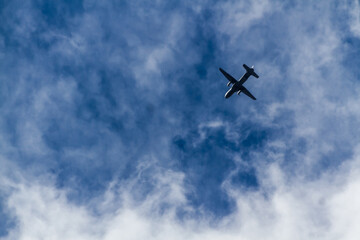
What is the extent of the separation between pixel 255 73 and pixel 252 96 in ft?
38.9

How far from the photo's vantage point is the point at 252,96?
79.8 meters

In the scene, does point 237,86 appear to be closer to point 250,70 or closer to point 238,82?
point 238,82

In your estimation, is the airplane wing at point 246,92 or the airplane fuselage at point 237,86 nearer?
the airplane fuselage at point 237,86

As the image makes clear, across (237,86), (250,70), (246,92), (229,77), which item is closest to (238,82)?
(237,86)

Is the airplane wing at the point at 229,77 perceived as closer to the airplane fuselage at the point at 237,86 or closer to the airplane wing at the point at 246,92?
the airplane fuselage at the point at 237,86

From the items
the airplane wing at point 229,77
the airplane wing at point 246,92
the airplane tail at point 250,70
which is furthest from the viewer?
the airplane wing at point 246,92

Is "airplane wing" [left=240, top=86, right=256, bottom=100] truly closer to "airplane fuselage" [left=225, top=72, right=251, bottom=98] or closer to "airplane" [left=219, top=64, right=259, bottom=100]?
"airplane" [left=219, top=64, right=259, bottom=100]

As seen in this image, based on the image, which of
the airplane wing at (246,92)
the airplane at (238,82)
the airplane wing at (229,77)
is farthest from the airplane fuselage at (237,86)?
the airplane wing at (246,92)

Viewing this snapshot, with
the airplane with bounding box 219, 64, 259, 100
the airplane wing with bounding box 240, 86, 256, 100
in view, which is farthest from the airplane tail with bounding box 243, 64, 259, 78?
the airplane wing with bounding box 240, 86, 256, 100

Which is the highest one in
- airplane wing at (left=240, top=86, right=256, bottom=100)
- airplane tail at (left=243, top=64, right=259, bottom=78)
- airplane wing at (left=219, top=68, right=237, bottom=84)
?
airplane wing at (left=219, top=68, right=237, bottom=84)

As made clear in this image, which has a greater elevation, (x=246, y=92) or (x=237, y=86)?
(x=246, y=92)

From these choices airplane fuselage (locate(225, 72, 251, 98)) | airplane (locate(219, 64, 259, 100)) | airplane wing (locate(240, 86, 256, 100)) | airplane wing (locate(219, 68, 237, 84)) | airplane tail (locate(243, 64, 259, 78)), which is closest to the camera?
airplane tail (locate(243, 64, 259, 78))

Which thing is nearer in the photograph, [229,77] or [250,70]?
[250,70]

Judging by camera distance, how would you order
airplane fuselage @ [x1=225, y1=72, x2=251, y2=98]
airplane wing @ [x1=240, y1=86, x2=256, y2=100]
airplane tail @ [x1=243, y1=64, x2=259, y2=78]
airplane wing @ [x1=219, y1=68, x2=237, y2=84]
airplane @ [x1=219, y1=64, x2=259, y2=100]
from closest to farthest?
airplane tail @ [x1=243, y1=64, x2=259, y2=78] < airplane @ [x1=219, y1=64, x2=259, y2=100] < airplane fuselage @ [x1=225, y1=72, x2=251, y2=98] < airplane wing @ [x1=219, y1=68, x2=237, y2=84] < airplane wing @ [x1=240, y1=86, x2=256, y2=100]
